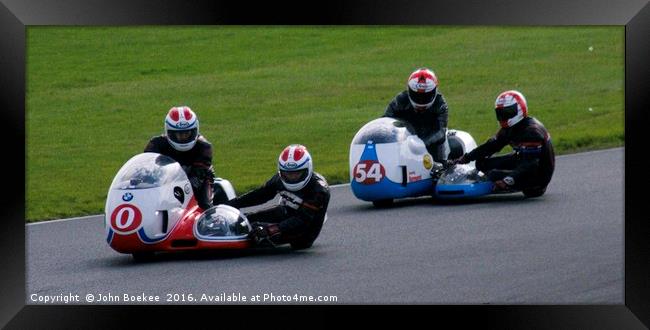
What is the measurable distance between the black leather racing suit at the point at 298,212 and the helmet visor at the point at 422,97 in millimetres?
3129

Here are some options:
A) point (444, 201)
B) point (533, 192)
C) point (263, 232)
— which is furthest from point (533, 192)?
point (263, 232)

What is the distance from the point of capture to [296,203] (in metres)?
13.9

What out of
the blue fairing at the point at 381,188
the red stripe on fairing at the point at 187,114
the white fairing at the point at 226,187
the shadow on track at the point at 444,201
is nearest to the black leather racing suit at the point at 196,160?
the red stripe on fairing at the point at 187,114

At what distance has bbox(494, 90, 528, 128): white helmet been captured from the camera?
1650 centimetres

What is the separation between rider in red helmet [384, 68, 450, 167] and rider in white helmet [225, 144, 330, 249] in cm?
295

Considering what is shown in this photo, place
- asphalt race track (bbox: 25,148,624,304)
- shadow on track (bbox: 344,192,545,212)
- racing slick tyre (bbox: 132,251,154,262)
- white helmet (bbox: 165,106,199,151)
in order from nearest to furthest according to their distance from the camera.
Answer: asphalt race track (bbox: 25,148,624,304) < racing slick tyre (bbox: 132,251,154,262) < white helmet (bbox: 165,106,199,151) < shadow on track (bbox: 344,192,545,212)

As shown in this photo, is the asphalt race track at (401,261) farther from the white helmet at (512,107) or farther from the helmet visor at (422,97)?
the helmet visor at (422,97)

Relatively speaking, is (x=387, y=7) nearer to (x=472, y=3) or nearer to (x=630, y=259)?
(x=472, y=3)

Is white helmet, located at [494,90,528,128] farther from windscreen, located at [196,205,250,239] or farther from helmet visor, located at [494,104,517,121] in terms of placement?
windscreen, located at [196,205,250,239]

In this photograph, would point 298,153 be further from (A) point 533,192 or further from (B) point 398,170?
(A) point 533,192

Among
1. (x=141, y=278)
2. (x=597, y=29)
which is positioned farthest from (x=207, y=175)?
(x=597, y=29)

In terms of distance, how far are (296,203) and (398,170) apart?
2.39 meters

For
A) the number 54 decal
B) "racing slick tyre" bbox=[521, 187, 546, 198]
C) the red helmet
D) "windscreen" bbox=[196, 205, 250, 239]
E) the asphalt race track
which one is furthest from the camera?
the red helmet

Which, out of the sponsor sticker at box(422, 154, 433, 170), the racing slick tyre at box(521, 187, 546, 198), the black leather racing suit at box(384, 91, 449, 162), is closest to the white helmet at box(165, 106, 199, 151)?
the sponsor sticker at box(422, 154, 433, 170)
